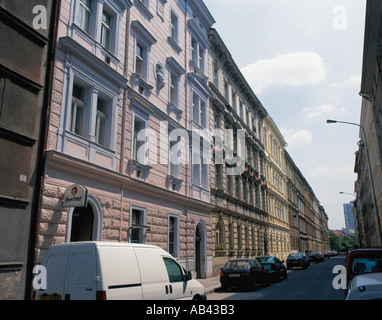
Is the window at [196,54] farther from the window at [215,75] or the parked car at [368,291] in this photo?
the parked car at [368,291]

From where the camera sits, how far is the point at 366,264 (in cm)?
853

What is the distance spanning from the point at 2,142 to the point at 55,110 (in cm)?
210

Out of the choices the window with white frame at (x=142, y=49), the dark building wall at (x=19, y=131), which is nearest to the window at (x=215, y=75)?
the window with white frame at (x=142, y=49)

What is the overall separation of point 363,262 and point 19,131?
390 inches

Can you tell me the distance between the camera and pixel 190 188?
20.2 metres

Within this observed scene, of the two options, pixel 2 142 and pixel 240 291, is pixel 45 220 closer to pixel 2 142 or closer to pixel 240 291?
pixel 2 142

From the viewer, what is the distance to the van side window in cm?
824

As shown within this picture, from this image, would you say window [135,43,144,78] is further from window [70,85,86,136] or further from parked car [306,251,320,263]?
parked car [306,251,320,263]

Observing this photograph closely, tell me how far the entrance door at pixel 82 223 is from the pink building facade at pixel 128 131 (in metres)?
0.04

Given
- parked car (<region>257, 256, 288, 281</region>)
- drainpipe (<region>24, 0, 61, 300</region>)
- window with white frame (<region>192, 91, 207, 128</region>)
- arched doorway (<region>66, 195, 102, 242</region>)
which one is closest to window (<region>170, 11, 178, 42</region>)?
window with white frame (<region>192, 91, 207, 128</region>)

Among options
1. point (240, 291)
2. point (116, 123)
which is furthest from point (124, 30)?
point (240, 291)

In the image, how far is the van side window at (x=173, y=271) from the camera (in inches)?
324

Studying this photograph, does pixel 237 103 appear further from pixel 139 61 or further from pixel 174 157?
pixel 139 61

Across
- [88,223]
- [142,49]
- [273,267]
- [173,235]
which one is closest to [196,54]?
[142,49]
